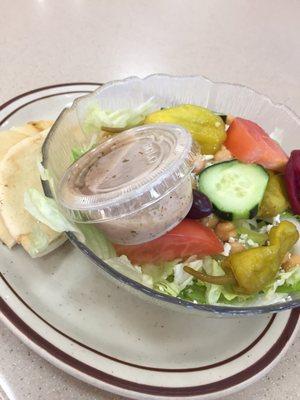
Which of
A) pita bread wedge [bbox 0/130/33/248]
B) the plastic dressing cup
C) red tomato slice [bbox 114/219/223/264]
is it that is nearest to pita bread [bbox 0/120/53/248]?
pita bread wedge [bbox 0/130/33/248]

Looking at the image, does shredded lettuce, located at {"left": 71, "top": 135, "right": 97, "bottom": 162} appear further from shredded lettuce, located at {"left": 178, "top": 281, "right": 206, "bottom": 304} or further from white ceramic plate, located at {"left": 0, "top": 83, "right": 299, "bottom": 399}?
shredded lettuce, located at {"left": 178, "top": 281, "right": 206, "bottom": 304}

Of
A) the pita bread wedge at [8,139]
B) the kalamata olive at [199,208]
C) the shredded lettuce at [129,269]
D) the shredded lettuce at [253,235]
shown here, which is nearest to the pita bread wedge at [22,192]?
the pita bread wedge at [8,139]

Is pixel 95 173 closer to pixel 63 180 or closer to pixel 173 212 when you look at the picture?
pixel 63 180

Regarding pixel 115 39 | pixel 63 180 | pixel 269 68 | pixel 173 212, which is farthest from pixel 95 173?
pixel 269 68

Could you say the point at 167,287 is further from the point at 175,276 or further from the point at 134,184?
the point at 134,184

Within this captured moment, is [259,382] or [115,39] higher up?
[115,39]

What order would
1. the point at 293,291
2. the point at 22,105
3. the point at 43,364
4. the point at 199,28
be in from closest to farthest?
the point at 43,364
the point at 293,291
the point at 22,105
the point at 199,28

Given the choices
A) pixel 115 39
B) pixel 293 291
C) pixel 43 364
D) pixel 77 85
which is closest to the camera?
pixel 43 364

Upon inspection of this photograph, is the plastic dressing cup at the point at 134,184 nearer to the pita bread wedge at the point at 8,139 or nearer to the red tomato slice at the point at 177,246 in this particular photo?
the red tomato slice at the point at 177,246
